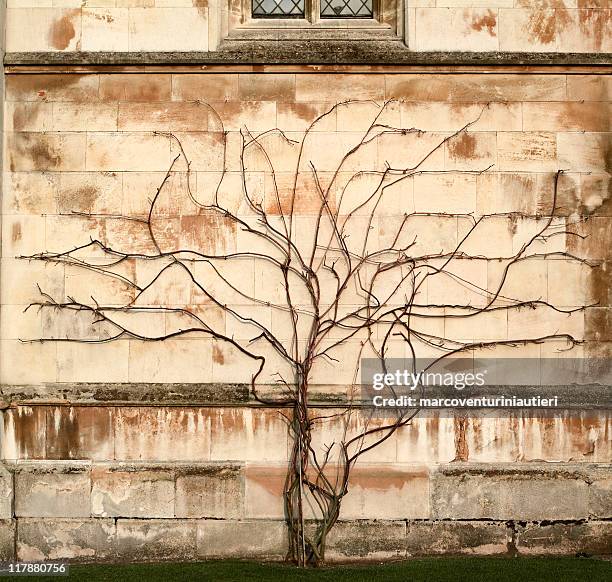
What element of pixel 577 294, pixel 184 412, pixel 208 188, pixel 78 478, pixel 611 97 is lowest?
Result: pixel 78 478

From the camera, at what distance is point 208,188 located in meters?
7.35

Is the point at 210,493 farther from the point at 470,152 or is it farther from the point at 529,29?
the point at 529,29

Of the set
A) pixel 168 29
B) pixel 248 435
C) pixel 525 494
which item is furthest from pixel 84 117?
pixel 525 494

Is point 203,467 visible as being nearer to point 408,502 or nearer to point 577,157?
point 408,502

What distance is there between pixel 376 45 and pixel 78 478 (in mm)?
4306

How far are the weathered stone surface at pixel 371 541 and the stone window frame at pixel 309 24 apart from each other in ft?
13.2

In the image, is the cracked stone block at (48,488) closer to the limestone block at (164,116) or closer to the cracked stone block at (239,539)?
the cracked stone block at (239,539)

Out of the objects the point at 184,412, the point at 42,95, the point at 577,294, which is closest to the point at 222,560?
the point at 184,412

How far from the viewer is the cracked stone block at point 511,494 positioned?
7.16m

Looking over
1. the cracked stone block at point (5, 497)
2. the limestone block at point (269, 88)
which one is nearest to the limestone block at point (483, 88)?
the limestone block at point (269, 88)

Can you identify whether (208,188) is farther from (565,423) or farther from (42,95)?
(565,423)

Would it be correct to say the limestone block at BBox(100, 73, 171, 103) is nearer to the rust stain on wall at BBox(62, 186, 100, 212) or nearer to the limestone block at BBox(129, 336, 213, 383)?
the rust stain on wall at BBox(62, 186, 100, 212)

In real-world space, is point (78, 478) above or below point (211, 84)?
below

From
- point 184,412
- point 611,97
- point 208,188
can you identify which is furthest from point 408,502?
point 611,97
